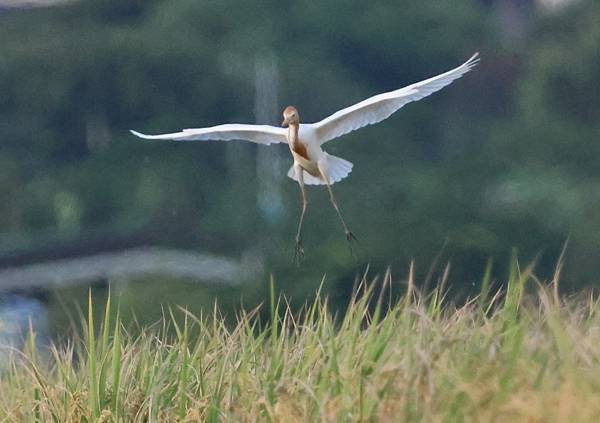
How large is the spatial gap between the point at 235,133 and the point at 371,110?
1.90 feet

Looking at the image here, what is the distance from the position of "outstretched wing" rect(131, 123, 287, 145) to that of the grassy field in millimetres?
1255

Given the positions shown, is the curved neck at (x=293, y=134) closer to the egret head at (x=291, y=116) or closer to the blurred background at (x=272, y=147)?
the egret head at (x=291, y=116)

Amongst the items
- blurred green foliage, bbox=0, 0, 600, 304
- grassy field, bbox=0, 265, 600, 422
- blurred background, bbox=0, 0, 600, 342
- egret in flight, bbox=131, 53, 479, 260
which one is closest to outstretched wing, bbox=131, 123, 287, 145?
egret in flight, bbox=131, 53, 479, 260

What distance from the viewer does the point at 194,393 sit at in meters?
4.30

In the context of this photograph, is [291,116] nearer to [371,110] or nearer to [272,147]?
[371,110]

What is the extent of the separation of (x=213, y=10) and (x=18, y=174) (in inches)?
201

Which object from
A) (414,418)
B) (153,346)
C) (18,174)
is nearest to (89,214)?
(18,174)

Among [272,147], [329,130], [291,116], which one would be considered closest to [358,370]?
[291,116]

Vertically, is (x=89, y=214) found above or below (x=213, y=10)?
below

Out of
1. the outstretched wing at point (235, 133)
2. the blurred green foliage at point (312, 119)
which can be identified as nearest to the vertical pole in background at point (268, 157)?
the blurred green foliage at point (312, 119)

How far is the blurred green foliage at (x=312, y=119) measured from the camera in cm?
2070

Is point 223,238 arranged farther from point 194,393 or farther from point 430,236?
point 194,393

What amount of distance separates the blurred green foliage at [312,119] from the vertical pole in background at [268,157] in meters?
0.15

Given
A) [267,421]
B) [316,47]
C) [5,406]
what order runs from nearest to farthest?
[267,421] → [5,406] → [316,47]
